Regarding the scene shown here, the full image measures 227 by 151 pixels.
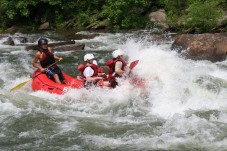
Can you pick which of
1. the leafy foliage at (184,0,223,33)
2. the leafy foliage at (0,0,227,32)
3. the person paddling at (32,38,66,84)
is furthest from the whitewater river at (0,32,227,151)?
the leafy foliage at (0,0,227,32)

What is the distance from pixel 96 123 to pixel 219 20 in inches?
448

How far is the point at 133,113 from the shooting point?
7.90 m

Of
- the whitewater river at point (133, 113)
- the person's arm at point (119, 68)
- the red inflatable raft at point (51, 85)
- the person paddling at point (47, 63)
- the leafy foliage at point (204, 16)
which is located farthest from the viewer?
the leafy foliage at point (204, 16)

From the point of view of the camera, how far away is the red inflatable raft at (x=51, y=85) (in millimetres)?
9008

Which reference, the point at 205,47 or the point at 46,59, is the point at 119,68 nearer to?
the point at 46,59

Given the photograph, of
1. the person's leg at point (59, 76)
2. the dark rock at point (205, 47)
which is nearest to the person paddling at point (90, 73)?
the person's leg at point (59, 76)

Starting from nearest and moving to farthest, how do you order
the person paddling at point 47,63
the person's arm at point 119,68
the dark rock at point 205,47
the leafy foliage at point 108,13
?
the person's arm at point 119,68 < the person paddling at point 47,63 < the dark rock at point 205,47 < the leafy foliage at point 108,13

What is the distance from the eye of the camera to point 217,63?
11914mm

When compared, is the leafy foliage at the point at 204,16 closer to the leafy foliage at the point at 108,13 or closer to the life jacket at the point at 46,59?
the leafy foliage at the point at 108,13

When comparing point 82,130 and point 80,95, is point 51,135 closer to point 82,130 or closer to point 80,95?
point 82,130

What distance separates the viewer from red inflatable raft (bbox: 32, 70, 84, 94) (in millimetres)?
9008

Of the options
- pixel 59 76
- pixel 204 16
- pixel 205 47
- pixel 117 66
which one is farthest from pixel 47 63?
pixel 204 16

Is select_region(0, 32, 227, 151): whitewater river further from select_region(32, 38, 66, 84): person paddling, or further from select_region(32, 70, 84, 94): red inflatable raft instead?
select_region(32, 38, 66, 84): person paddling

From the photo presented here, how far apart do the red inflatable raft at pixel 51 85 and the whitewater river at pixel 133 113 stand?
0.16 m
